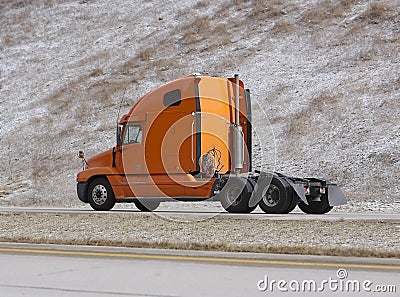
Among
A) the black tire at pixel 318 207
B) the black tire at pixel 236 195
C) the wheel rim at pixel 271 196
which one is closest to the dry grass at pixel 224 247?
the black tire at pixel 236 195

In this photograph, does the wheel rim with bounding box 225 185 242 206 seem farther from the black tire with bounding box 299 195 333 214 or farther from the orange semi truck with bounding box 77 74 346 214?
the black tire with bounding box 299 195 333 214

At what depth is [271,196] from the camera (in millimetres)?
18406

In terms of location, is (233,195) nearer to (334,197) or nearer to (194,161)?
(194,161)

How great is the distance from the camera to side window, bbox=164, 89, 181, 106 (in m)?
19.4

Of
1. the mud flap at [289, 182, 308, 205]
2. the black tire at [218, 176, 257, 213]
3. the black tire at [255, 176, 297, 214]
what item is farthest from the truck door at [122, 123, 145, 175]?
the mud flap at [289, 182, 308, 205]

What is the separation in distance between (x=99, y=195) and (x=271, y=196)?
5.33 m

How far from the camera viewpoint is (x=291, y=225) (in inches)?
567

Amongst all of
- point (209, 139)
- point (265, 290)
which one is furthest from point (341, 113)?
point (265, 290)

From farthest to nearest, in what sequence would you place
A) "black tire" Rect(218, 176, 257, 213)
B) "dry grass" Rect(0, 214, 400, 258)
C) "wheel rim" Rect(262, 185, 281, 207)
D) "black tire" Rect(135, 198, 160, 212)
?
1. "black tire" Rect(135, 198, 160, 212)
2. "black tire" Rect(218, 176, 257, 213)
3. "wheel rim" Rect(262, 185, 281, 207)
4. "dry grass" Rect(0, 214, 400, 258)

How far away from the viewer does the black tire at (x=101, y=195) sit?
2055 centimetres

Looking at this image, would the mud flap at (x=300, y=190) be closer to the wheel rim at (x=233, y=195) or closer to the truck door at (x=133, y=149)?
the wheel rim at (x=233, y=195)

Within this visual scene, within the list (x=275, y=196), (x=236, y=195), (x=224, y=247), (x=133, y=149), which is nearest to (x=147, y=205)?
(x=133, y=149)

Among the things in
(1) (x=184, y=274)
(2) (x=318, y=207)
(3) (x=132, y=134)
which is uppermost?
(3) (x=132, y=134)

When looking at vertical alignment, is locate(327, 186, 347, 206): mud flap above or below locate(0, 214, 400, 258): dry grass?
above
